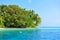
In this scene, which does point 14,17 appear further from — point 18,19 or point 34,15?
point 34,15

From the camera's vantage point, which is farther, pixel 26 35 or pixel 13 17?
pixel 13 17

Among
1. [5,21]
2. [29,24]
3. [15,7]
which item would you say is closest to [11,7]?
[15,7]

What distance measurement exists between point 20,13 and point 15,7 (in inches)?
89.1

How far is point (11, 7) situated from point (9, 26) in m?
5.46

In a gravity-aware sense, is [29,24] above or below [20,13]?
below

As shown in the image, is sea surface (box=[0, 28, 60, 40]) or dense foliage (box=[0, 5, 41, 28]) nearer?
sea surface (box=[0, 28, 60, 40])

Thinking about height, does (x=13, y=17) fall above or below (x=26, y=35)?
above

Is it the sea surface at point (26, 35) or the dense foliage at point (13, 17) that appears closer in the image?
the sea surface at point (26, 35)

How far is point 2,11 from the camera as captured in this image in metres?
53.7

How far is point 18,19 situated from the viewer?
5262 centimetres

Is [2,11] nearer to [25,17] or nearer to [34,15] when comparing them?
[25,17]

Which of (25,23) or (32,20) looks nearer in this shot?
(25,23)

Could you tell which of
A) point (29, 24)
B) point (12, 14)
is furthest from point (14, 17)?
point (29, 24)

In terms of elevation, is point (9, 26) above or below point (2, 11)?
below
